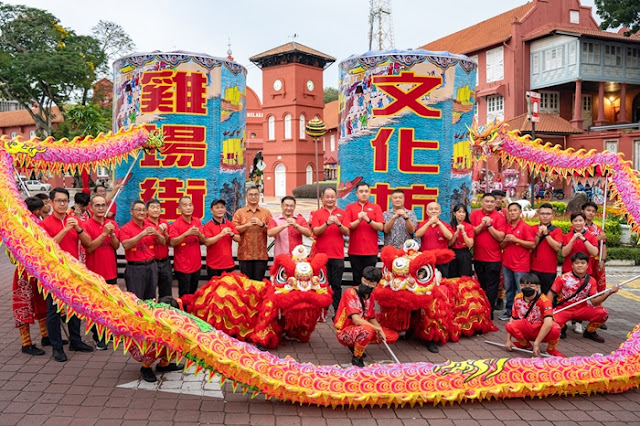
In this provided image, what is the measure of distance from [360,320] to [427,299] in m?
0.82

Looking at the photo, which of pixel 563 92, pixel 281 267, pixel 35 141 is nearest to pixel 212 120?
pixel 35 141

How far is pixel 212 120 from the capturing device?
1020 cm

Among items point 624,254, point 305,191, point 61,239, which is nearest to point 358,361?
point 61,239

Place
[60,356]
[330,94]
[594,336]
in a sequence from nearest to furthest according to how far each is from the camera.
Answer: [60,356], [594,336], [330,94]

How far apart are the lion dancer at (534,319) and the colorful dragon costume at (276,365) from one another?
55cm

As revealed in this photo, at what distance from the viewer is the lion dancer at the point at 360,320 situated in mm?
5277

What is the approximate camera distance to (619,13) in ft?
84.6

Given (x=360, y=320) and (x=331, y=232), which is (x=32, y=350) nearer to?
(x=360, y=320)

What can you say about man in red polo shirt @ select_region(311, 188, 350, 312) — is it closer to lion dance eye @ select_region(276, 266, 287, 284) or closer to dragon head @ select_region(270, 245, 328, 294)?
dragon head @ select_region(270, 245, 328, 294)

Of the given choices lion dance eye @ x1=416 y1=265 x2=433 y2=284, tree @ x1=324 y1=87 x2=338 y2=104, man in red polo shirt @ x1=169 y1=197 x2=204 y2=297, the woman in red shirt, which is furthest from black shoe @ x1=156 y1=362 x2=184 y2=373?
tree @ x1=324 y1=87 x2=338 y2=104

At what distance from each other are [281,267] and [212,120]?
5.47 meters

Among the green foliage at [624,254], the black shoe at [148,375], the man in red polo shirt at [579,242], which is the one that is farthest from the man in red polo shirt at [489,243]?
the green foliage at [624,254]

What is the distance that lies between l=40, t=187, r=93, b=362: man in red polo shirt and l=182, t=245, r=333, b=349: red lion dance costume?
127cm

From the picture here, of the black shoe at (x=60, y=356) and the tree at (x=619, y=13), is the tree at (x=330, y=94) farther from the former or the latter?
the black shoe at (x=60, y=356)
